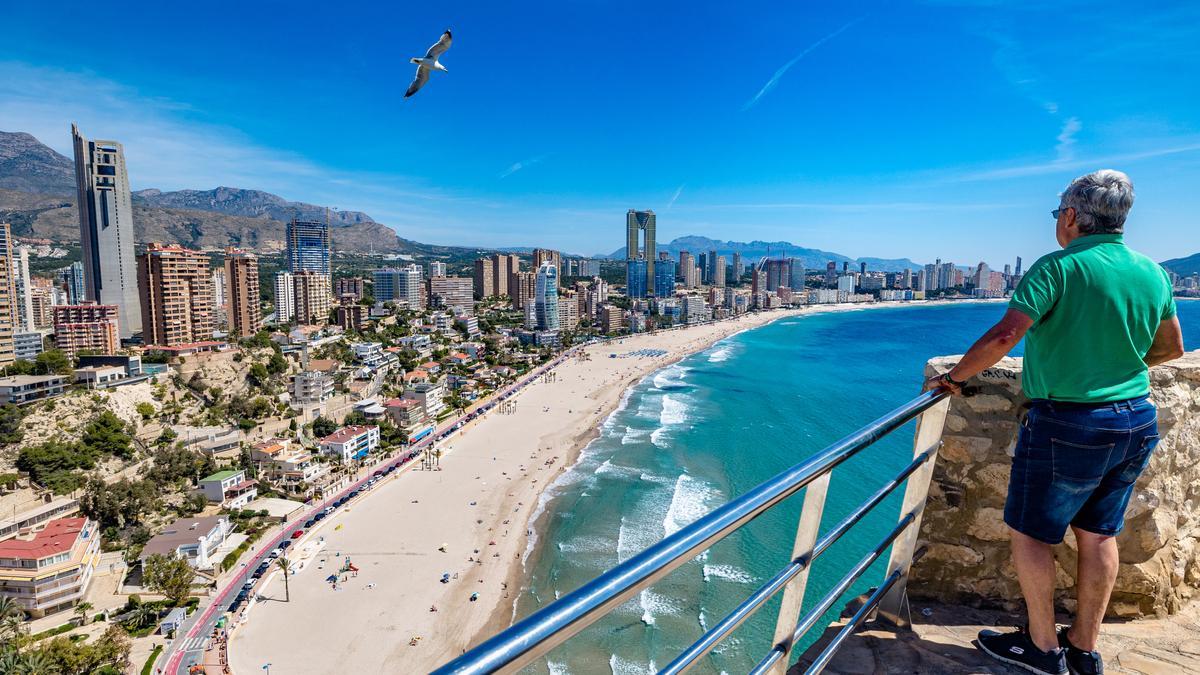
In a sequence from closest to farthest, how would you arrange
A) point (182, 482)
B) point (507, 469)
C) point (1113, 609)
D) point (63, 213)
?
point (1113, 609), point (182, 482), point (507, 469), point (63, 213)

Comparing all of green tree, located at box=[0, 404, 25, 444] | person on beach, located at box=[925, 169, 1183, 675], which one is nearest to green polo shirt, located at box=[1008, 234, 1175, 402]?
person on beach, located at box=[925, 169, 1183, 675]

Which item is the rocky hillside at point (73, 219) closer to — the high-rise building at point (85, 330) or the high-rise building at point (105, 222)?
the high-rise building at point (105, 222)

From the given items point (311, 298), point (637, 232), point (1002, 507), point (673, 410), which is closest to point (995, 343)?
point (1002, 507)

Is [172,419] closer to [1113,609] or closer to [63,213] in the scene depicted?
[1113,609]

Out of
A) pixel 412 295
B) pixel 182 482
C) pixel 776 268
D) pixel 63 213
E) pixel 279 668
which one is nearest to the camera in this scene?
pixel 279 668

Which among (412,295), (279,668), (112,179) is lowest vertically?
(279,668)

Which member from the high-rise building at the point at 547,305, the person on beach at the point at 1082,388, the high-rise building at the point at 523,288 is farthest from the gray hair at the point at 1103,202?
the high-rise building at the point at 523,288

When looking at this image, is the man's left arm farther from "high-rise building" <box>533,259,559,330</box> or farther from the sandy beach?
"high-rise building" <box>533,259,559,330</box>

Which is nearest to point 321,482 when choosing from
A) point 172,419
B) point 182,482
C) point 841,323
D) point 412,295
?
point 182,482
